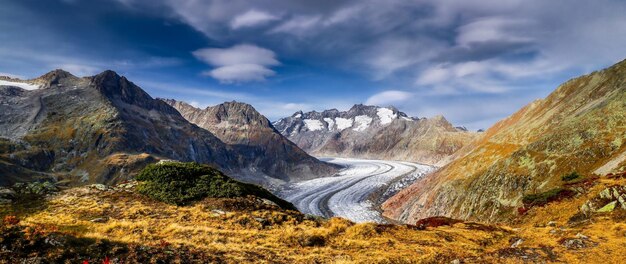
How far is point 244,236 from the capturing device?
2186 centimetres

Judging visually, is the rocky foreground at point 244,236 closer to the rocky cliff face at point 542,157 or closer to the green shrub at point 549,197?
the green shrub at point 549,197

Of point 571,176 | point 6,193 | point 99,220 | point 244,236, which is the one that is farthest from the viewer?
point 571,176

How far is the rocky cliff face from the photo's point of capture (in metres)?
54.3

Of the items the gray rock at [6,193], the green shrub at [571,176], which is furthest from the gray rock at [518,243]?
the gray rock at [6,193]

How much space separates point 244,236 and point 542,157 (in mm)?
62076

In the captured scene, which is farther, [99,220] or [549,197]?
[549,197]

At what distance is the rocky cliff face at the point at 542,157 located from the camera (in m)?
54.3

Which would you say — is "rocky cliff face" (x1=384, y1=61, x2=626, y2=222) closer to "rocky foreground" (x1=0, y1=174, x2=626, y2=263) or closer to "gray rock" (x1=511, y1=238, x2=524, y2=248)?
"rocky foreground" (x1=0, y1=174, x2=626, y2=263)

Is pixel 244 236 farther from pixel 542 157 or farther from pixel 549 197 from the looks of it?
pixel 542 157

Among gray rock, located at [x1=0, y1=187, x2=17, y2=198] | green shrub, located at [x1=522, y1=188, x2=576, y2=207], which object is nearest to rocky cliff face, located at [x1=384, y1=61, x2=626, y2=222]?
green shrub, located at [x1=522, y1=188, x2=576, y2=207]

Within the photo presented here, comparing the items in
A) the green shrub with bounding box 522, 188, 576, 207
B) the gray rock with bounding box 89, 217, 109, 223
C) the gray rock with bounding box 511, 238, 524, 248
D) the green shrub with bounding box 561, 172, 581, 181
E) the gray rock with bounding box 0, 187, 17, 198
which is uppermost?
the green shrub with bounding box 561, 172, 581, 181

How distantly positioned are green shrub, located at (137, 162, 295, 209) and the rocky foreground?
41.5 inches

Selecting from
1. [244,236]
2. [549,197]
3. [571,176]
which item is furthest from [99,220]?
[571,176]

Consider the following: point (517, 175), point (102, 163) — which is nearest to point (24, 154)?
point (102, 163)
